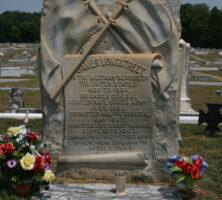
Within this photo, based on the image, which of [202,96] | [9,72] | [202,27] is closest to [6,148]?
[202,96]

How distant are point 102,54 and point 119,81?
490 mm

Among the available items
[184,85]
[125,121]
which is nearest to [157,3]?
[125,121]

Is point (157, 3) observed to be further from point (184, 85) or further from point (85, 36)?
point (184, 85)

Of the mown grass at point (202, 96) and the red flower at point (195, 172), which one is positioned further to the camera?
the mown grass at point (202, 96)

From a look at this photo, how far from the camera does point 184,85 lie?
12.2 meters

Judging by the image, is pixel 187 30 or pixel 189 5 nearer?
pixel 187 30

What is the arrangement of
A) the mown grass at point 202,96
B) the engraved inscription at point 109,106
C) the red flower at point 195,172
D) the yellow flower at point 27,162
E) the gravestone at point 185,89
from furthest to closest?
1. the mown grass at point 202,96
2. the gravestone at point 185,89
3. the engraved inscription at point 109,106
4. the red flower at point 195,172
5. the yellow flower at point 27,162

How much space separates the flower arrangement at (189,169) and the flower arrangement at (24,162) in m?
1.70

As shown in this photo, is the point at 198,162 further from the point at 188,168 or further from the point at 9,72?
the point at 9,72

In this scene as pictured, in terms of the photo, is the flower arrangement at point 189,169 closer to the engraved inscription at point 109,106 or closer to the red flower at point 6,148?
the engraved inscription at point 109,106

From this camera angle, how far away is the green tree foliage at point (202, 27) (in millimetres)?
56628

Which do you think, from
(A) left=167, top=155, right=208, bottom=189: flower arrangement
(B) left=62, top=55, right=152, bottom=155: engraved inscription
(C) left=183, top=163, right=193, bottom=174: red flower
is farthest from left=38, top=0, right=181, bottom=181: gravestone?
(C) left=183, top=163, right=193, bottom=174: red flower

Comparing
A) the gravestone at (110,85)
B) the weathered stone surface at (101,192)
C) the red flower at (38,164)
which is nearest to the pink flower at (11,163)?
the red flower at (38,164)

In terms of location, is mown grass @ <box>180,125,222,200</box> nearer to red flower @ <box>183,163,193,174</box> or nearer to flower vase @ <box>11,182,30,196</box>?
red flower @ <box>183,163,193,174</box>
